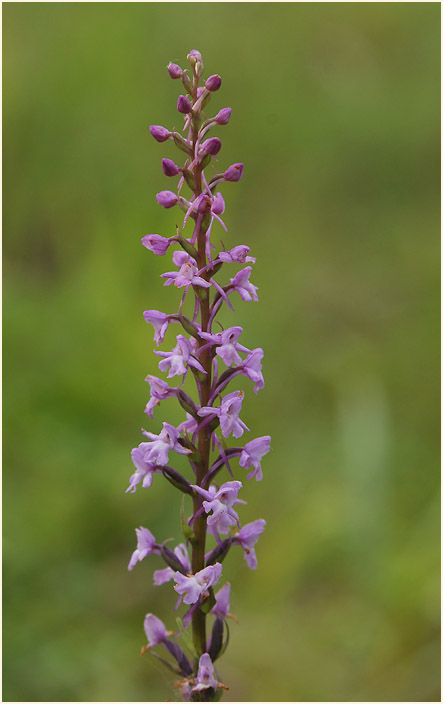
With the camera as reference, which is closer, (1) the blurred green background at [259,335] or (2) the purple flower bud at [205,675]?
(2) the purple flower bud at [205,675]

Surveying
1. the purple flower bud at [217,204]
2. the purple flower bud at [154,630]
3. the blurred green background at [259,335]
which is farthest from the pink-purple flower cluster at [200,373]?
the blurred green background at [259,335]

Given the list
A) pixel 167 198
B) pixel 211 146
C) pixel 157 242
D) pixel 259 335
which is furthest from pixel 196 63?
pixel 259 335

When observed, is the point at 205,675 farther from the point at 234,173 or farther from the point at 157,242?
the point at 234,173

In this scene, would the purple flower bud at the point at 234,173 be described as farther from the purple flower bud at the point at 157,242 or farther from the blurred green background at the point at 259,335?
the blurred green background at the point at 259,335

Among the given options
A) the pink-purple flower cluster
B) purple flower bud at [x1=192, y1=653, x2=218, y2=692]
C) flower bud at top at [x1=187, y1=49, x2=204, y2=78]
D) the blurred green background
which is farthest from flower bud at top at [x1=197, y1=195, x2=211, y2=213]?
the blurred green background

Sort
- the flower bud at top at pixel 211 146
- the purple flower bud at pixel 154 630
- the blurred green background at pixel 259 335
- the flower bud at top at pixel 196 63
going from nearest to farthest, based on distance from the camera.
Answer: the flower bud at top at pixel 211 146 < the flower bud at top at pixel 196 63 < the purple flower bud at pixel 154 630 < the blurred green background at pixel 259 335

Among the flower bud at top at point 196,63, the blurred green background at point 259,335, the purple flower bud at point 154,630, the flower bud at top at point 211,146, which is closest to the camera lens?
the flower bud at top at point 211,146
